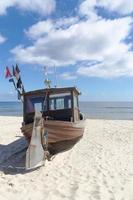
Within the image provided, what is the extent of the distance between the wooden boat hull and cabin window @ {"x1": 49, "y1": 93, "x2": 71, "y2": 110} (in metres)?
0.91

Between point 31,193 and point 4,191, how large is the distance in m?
0.72

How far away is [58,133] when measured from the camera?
11375 millimetres

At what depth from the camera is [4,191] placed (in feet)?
26.5

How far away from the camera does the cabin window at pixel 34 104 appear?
12.4 metres

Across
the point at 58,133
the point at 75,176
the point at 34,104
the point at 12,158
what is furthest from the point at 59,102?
the point at 75,176

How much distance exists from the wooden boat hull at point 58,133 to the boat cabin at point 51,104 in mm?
607

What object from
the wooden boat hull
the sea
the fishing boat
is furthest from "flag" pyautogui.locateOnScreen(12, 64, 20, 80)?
the sea

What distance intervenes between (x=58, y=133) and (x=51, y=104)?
1.57m

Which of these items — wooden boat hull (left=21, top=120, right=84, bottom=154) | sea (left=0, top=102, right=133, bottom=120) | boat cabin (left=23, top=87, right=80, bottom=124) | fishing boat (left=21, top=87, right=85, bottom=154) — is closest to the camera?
wooden boat hull (left=21, top=120, right=84, bottom=154)

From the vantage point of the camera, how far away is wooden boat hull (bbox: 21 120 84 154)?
1116 centimetres

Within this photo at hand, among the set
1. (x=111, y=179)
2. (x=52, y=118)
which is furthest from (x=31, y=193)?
(x=52, y=118)

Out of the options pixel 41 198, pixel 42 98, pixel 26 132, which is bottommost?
pixel 41 198

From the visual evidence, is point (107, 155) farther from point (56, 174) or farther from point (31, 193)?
point (31, 193)

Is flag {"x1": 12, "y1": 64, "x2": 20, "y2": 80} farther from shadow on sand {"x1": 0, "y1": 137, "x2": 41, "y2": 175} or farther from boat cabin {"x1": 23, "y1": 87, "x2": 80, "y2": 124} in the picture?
shadow on sand {"x1": 0, "y1": 137, "x2": 41, "y2": 175}
